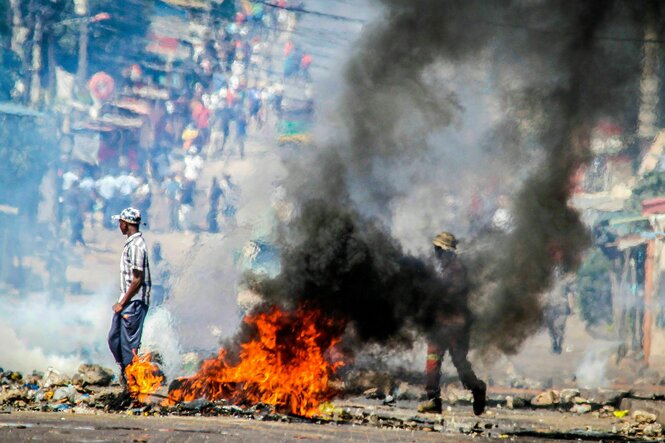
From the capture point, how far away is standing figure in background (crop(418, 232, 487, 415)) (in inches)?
373

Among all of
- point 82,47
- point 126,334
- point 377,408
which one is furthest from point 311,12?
point 126,334

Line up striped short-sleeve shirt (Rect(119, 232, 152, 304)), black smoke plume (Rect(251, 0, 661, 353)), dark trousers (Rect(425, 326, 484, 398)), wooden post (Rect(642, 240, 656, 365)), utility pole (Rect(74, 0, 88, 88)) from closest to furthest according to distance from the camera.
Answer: striped short-sleeve shirt (Rect(119, 232, 152, 304)), dark trousers (Rect(425, 326, 484, 398)), black smoke plume (Rect(251, 0, 661, 353)), wooden post (Rect(642, 240, 656, 365)), utility pole (Rect(74, 0, 88, 88))

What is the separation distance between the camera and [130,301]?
8.99 metres

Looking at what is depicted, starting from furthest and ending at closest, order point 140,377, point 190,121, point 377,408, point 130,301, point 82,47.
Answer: point 82,47 < point 190,121 < point 377,408 < point 130,301 < point 140,377

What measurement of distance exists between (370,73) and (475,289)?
3509 millimetres

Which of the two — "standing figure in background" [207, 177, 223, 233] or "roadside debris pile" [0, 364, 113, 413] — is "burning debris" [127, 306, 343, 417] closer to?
"roadside debris pile" [0, 364, 113, 413]

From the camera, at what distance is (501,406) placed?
37.1 ft

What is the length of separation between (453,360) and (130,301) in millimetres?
3061

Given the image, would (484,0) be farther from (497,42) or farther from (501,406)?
(501,406)

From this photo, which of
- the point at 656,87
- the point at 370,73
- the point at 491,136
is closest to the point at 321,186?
the point at 370,73

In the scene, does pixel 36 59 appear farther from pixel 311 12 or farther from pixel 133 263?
pixel 133 263

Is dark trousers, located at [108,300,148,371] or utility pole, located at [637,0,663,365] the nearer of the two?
dark trousers, located at [108,300,148,371]

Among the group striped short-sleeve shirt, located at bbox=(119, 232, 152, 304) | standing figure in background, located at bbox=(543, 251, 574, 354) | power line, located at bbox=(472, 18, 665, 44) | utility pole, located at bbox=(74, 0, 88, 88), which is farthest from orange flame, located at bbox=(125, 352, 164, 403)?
utility pole, located at bbox=(74, 0, 88, 88)

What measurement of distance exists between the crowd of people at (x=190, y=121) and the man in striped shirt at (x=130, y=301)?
11.9 meters
